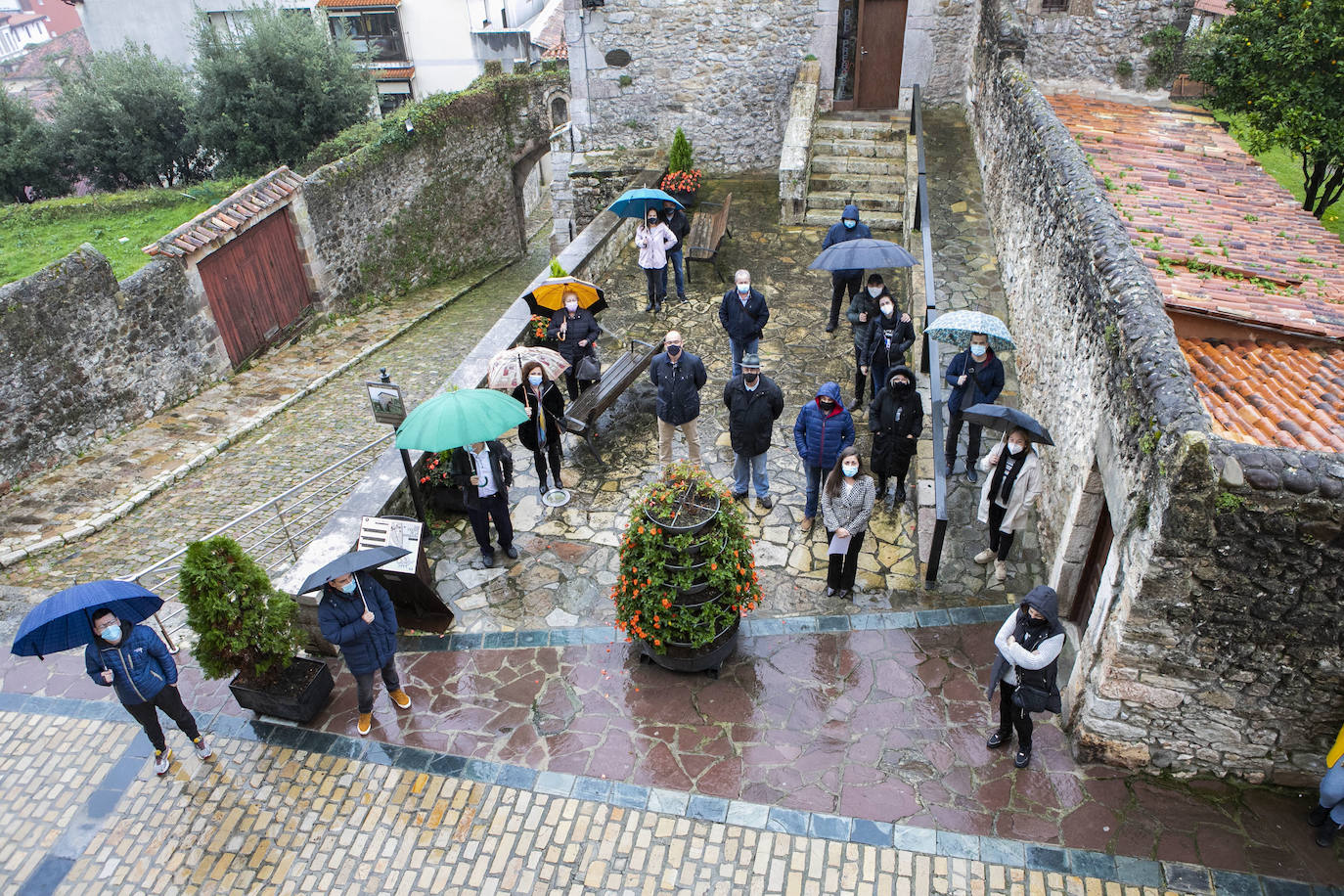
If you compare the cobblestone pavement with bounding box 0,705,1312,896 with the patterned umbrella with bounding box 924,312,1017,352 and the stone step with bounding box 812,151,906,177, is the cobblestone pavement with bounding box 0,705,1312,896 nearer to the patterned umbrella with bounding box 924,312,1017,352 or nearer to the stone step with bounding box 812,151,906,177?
the patterned umbrella with bounding box 924,312,1017,352

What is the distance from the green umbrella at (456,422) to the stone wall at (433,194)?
12250mm

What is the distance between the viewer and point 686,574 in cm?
602

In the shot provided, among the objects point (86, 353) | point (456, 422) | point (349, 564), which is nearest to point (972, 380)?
point (456, 422)

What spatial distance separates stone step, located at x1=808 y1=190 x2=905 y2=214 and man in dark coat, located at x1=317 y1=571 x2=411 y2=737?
9783 mm

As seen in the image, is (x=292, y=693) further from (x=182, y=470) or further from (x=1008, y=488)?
(x=182, y=470)

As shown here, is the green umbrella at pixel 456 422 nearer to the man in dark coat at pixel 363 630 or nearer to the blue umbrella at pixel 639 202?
the man in dark coat at pixel 363 630

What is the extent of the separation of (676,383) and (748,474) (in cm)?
110

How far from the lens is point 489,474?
7.09 m

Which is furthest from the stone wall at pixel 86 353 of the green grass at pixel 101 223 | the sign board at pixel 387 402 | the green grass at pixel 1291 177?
the green grass at pixel 1291 177

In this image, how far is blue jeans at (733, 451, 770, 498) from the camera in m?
7.94

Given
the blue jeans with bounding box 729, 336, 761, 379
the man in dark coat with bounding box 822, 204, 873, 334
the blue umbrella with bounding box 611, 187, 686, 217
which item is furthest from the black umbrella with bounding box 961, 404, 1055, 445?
the blue umbrella with bounding box 611, 187, 686, 217

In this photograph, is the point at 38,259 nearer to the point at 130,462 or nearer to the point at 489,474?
the point at 130,462

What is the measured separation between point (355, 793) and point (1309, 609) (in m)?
5.90

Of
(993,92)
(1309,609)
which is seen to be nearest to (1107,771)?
(1309,609)
